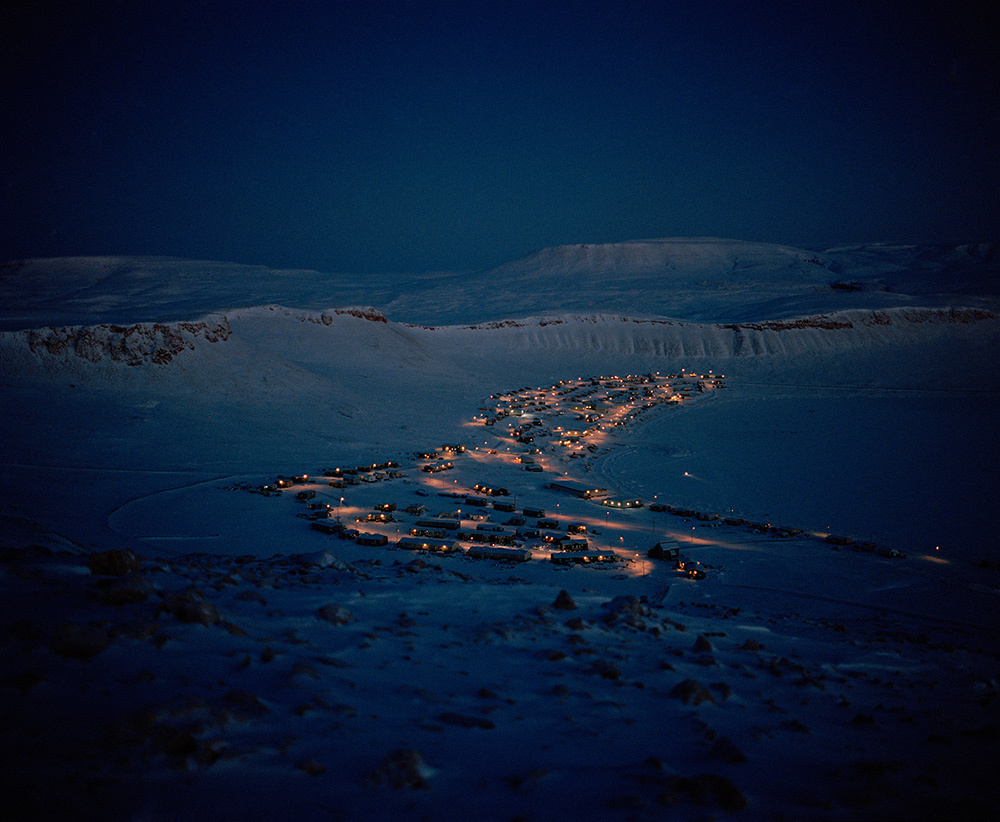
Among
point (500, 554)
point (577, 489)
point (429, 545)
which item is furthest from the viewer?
point (577, 489)

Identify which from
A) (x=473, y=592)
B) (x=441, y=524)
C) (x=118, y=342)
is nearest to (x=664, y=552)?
(x=441, y=524)

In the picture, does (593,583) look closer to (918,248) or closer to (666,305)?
(666,305)

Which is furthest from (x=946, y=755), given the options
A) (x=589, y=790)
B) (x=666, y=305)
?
(x=666, y=305)

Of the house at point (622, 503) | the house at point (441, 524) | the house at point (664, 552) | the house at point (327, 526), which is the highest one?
the house at point (327, 526)

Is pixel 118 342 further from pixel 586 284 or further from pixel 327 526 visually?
pixel 586 284

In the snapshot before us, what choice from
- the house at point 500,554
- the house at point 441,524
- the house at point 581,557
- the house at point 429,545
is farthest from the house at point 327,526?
the house at point 581,557

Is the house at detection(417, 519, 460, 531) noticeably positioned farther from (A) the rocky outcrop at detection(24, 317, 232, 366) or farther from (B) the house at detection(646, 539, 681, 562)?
(A) the rocky outcrop at detection(24, 317, 232, 366)

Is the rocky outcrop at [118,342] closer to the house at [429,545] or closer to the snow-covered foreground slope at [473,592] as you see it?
the snow-covered foreground slope at [473,592]

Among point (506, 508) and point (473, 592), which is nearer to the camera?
point (473, 592)
